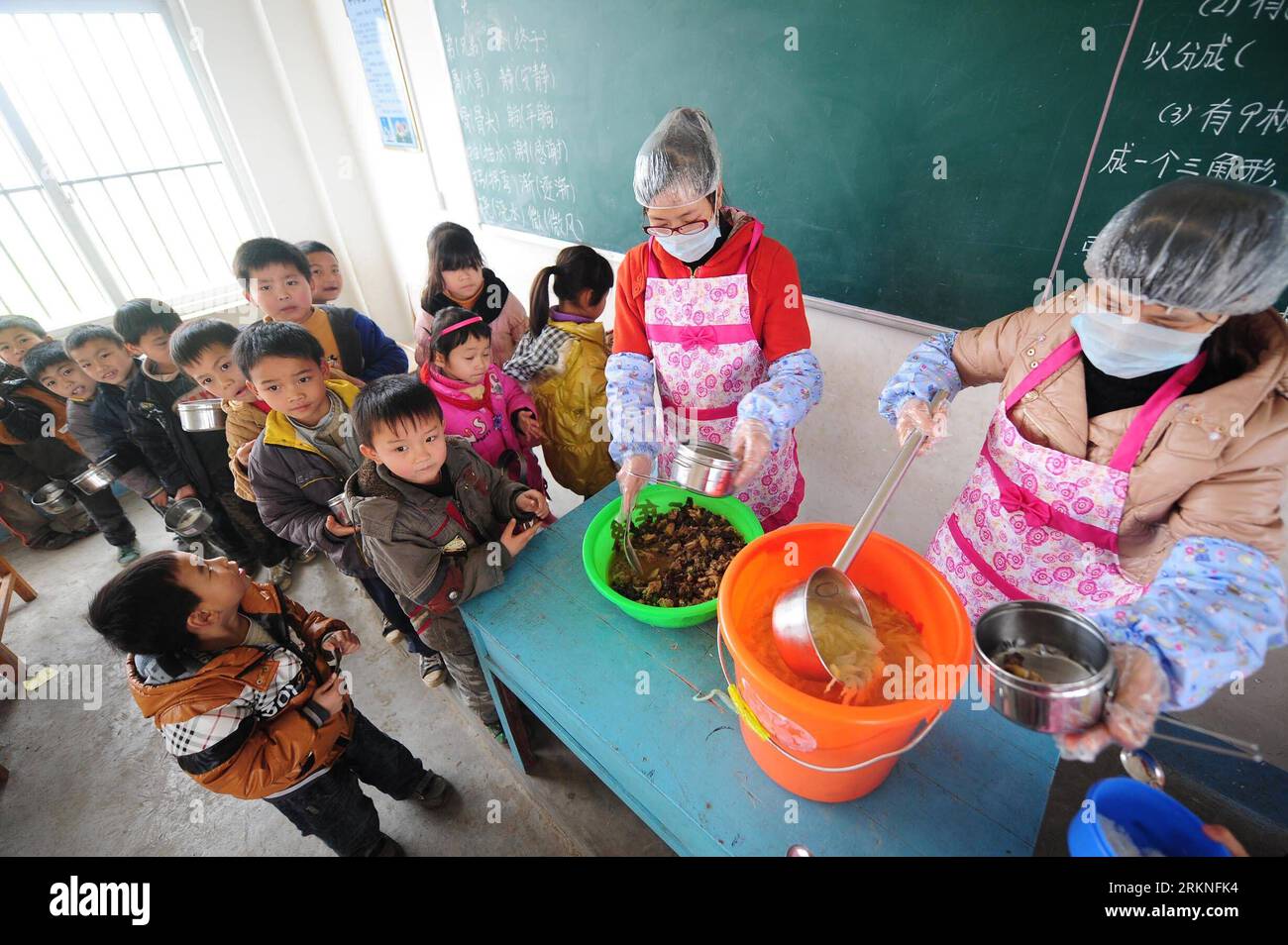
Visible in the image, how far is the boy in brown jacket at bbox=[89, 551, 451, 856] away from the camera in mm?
1347

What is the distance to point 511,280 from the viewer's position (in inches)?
153

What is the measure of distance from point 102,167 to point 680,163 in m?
5.59

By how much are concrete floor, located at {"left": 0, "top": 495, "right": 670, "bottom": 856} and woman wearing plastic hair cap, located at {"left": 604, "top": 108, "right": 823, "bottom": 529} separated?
1450 millimetres

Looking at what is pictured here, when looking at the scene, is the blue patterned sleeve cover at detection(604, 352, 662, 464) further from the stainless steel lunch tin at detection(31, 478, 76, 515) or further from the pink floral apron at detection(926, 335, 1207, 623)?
the stainless steel lunch tin at detection(31, 478, 76, 515)

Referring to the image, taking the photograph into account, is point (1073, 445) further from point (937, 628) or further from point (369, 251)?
point (369, 251)

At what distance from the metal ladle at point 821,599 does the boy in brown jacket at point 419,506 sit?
35.8 inches

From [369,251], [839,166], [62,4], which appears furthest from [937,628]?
[62,4]

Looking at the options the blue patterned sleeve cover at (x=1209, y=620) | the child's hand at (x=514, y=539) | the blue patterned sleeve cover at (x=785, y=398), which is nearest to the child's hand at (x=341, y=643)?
the child's hand at (x=514, y=539)

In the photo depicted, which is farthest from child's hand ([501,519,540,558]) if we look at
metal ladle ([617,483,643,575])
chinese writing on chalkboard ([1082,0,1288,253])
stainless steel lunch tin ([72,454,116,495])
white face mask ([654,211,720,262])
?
stainless steel lunch tin ([72,454,116,495])

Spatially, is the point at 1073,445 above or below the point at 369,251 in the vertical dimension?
above

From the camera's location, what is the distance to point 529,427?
7.84 feet

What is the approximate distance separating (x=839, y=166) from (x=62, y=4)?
5679 mm

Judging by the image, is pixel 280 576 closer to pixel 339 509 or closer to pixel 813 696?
pixel 339 509

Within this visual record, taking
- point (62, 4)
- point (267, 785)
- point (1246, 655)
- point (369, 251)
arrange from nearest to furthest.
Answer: point (1246, 655) < point (267, 785) < point (62, 4) < point (369, 251)
